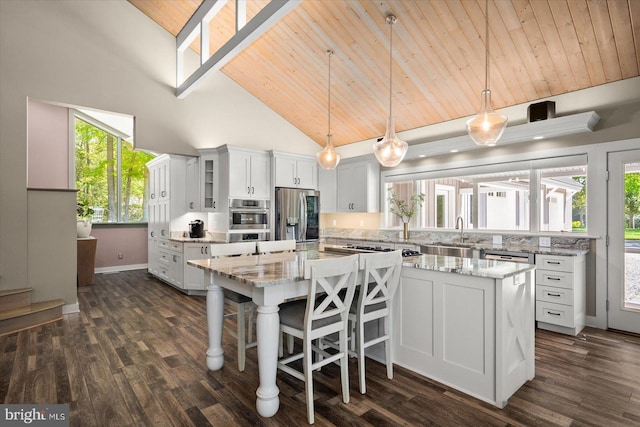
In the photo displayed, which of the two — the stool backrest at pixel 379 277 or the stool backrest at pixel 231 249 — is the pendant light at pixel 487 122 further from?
the stool backrest at pixel 231 249

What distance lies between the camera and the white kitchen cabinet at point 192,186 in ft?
19.0

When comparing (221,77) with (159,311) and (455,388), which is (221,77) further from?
(455,388)

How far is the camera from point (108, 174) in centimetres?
770

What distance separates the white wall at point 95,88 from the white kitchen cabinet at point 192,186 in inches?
11.8

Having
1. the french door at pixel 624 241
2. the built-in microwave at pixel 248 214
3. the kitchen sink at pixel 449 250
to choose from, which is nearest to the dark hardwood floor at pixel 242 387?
the french door at pixel 624 241

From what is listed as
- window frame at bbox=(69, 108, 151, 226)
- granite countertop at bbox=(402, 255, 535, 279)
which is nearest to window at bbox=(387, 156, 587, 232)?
granite countertop at bbox=(402, 255, 535, 279)

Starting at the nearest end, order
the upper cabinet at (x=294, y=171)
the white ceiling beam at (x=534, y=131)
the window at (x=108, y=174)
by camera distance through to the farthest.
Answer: the white ceiling beam at (x=534, y=131)
the upper cabinet at (x=294, y=171)
the window at (x=108, y=174)

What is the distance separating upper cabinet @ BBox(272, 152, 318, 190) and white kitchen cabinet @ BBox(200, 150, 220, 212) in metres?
0.98

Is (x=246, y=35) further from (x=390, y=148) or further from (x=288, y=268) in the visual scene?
(x=288, y=268)

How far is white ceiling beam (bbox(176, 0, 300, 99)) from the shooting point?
10.9 ft

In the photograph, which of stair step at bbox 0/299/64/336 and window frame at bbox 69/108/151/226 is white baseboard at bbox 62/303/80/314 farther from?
window frame at bbox 69/108/151/226

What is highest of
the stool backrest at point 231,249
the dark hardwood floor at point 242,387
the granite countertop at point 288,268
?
the stool backrest at point 231,249

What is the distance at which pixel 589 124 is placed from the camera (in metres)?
3.72

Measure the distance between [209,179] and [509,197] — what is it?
182 inches
